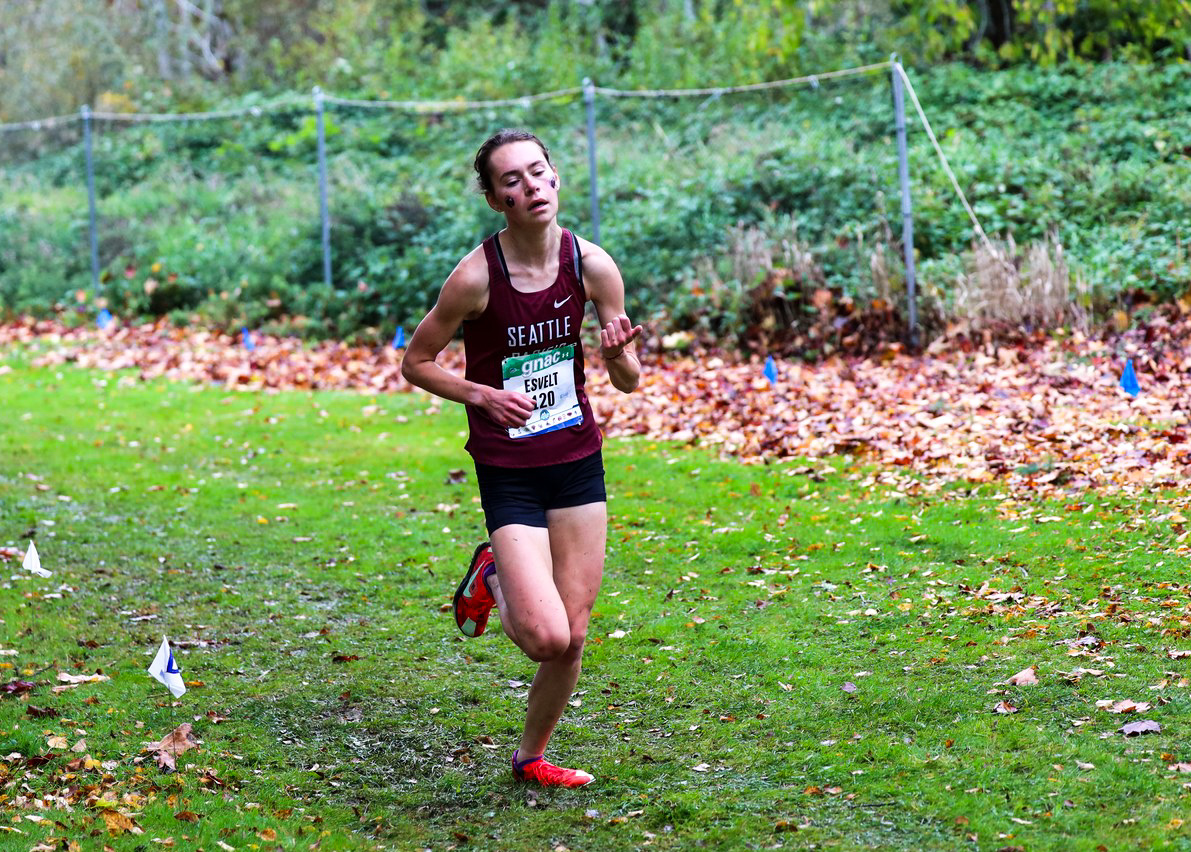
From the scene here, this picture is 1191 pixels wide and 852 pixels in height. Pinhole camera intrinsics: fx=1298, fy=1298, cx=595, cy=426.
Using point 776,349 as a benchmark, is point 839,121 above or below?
above

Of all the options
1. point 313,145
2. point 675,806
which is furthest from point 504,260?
point 313,145

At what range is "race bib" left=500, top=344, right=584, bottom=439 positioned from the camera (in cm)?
435

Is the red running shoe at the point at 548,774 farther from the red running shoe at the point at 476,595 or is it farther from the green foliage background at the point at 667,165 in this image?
the green foliage background at the point at 667,165

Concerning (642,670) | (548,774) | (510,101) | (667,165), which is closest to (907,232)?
(667,165)

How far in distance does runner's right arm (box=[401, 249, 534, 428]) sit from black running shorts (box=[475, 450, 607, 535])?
19cm

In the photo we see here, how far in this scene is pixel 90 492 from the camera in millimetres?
9266

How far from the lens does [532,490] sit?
436cm

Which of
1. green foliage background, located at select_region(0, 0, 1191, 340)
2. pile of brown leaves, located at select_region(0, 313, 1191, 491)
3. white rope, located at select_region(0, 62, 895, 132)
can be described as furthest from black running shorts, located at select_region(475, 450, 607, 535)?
white rope, located at select_region(0, 62, 895, 132)

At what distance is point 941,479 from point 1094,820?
4453 mm

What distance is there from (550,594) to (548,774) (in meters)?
0.74

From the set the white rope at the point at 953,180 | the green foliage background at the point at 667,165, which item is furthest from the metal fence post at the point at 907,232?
the green foliage background at the point at 667,165

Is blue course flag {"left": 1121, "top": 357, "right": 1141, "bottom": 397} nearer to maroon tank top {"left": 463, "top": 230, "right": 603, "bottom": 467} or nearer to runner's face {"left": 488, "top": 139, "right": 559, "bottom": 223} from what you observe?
maroon tank top {"left": 463, "top": 230, "right": 603, "bottom": 467}

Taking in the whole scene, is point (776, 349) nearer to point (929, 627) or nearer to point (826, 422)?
point (826, 422)

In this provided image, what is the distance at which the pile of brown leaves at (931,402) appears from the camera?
8180mm
